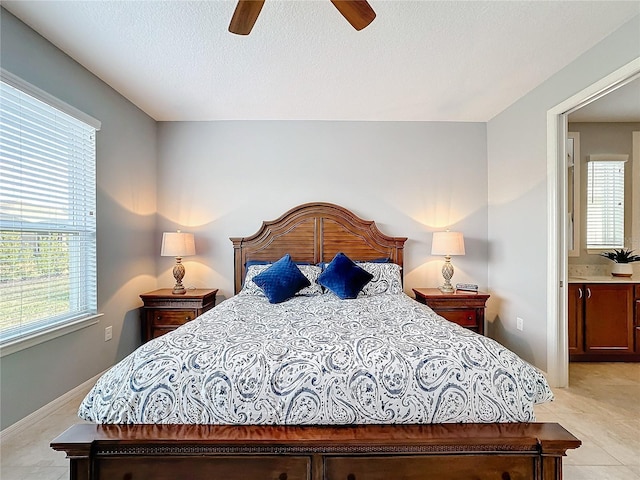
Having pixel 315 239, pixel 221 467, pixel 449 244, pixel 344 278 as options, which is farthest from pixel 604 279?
pixel 221 467

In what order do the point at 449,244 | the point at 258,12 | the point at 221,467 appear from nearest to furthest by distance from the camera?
the point at 221,467 → the point at 258,12 → the point at 449,244

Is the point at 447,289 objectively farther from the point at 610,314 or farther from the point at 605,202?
the point at 605,202

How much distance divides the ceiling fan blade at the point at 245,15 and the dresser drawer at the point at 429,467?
2.01 meters

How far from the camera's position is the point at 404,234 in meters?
3.82

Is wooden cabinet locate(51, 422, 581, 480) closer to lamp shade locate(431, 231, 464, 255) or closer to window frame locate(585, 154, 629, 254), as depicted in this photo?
lamp shade locate(431, 231, 464, 255)

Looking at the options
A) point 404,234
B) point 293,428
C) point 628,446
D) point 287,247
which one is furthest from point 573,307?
point 293,428

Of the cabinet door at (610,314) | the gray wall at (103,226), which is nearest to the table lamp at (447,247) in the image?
the cabinet door at (610,314)

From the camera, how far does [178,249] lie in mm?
3400

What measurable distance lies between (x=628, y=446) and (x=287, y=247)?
3063mm

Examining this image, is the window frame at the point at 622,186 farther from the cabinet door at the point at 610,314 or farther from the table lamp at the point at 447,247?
the table lamp at the point at 447,247

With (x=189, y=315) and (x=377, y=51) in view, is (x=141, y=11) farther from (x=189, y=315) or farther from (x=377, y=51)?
(x=189, y=315)

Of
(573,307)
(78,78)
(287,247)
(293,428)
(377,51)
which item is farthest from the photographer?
(287,247)

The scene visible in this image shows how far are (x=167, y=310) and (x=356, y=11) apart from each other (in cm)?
310

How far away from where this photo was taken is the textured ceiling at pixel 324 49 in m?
2.01
